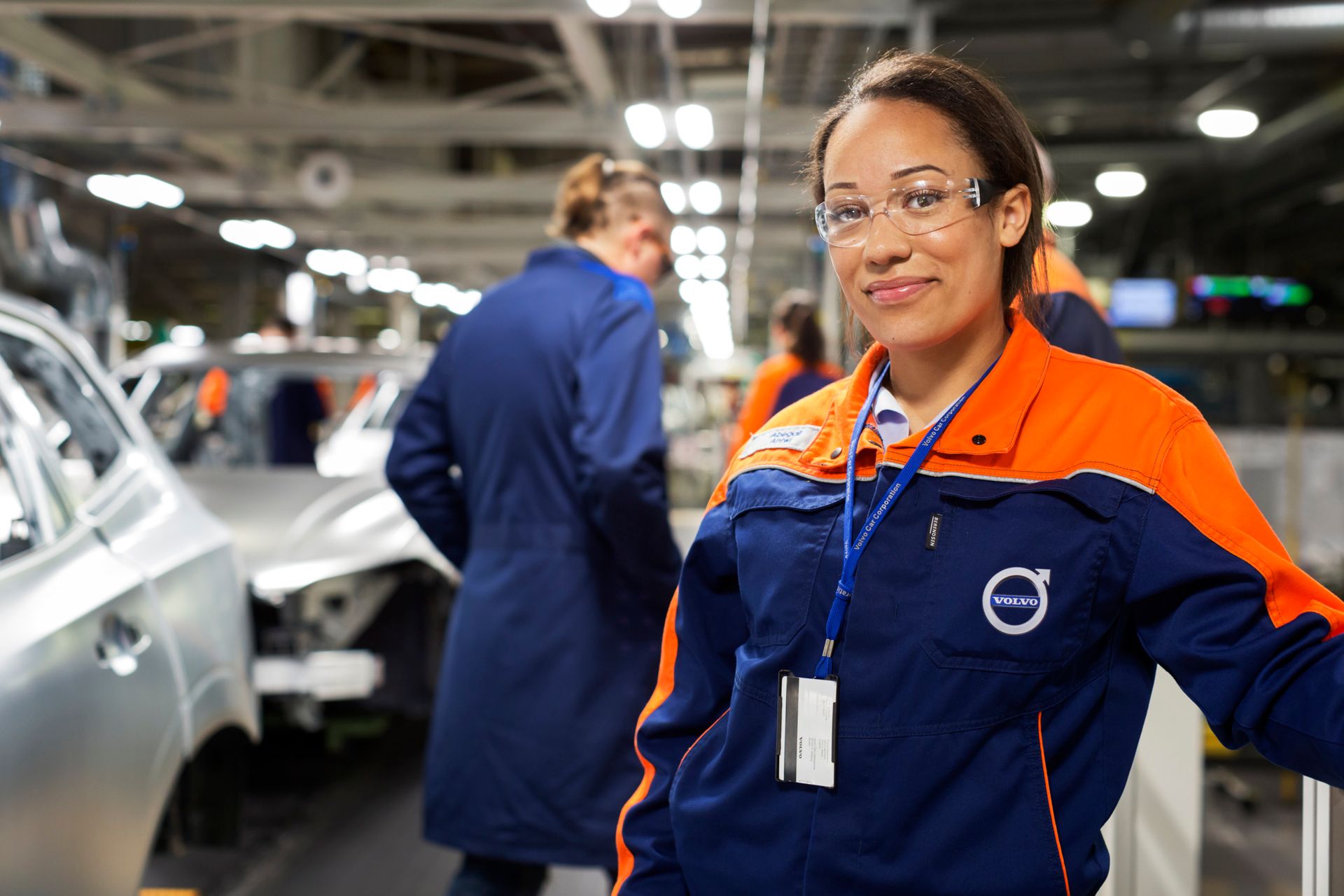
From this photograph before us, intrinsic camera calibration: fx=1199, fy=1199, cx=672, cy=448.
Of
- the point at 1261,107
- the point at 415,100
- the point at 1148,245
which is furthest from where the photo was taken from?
the point at 1148,245

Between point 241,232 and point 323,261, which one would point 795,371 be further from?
point 323,261

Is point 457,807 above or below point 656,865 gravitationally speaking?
below

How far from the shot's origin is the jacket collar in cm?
130

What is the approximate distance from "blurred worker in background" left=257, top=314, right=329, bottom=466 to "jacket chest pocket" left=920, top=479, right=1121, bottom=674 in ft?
16.9

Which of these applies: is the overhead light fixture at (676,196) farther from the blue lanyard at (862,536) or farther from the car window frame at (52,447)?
the blue lanyard at (862,536)

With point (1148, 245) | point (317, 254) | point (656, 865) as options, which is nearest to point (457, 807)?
point (656, 865)

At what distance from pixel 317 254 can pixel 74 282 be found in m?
3.05

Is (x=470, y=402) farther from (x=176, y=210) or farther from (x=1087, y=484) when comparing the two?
(x=176, y=210)

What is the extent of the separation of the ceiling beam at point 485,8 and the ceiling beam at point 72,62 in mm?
2429

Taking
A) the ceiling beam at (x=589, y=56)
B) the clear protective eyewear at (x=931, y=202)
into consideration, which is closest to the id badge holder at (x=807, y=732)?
the clear protective eyewear at (x=931, y=202)

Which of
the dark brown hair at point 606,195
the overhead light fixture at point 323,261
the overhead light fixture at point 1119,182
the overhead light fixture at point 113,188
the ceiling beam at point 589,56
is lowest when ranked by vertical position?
the dark brown hair at point 606,195

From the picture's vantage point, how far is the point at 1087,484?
125cm

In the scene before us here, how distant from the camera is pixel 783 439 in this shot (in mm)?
1505

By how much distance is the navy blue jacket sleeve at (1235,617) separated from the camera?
1154mm
